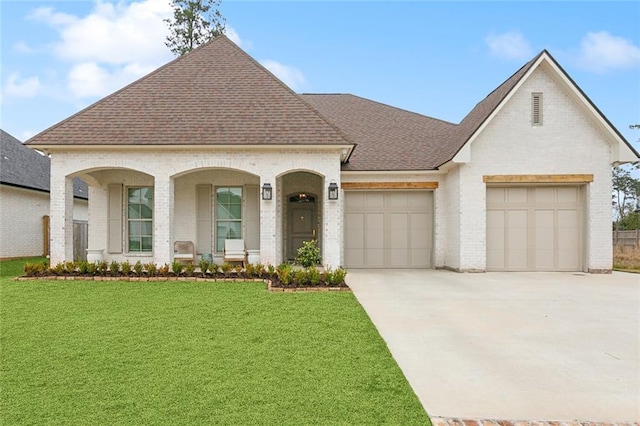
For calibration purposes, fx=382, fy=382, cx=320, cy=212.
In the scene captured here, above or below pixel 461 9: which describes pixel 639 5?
below

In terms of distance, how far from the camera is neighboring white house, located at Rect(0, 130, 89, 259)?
1550cm

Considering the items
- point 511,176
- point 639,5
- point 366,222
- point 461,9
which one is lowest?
point 366,222

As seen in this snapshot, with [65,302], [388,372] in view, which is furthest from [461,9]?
[65,302]

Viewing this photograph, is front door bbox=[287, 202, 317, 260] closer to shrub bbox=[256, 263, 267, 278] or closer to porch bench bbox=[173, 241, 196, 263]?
porch bench bbox=[173, 241, 196, 263]

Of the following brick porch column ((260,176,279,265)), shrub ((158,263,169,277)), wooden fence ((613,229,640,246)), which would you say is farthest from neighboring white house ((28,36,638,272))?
wooden fence ((613,229,640,246))

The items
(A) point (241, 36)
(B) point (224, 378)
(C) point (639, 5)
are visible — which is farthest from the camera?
(A) point (241, 36)

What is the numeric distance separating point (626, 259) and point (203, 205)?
16.9 metres

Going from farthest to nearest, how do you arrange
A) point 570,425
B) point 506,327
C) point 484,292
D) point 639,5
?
point 639,5
point 484,292
point 506,327
point 570,425

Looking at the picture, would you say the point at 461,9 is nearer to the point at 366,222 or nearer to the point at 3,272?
the point at 366,222

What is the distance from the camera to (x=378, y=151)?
46.2 ft

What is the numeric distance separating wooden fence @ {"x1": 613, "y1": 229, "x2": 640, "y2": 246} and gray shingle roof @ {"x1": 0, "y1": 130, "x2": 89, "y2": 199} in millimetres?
29475

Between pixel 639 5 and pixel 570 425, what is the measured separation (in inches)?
465

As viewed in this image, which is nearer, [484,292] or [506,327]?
[506,327]

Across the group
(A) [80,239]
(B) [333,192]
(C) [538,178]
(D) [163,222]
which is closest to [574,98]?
(C) [538,178]
